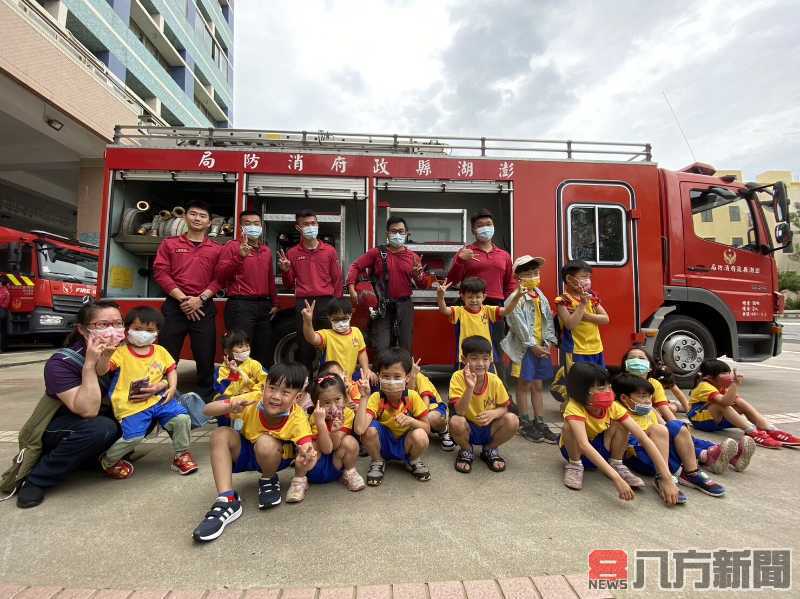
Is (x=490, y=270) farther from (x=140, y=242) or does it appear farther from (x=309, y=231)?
(x=140, y=242)

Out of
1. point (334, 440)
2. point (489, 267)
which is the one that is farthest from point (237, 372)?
point (489, 267)

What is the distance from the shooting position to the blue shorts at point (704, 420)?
3.10m

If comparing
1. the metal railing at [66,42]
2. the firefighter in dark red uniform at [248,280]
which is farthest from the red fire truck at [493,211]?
the metal railing at [66,42]

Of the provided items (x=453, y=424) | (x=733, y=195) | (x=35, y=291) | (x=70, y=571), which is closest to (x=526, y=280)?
(x=453, y=424)

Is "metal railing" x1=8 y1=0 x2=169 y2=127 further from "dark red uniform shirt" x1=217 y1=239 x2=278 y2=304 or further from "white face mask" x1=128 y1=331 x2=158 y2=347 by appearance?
"white face mask" x1=128 y1=331 x2=158 y2=347

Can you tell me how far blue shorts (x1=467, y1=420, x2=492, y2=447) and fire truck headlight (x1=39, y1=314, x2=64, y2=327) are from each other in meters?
9.47

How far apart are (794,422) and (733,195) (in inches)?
109

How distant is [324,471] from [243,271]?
6.79 feet

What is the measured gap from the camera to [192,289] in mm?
3422

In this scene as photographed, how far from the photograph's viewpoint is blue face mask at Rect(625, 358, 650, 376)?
8.32 ft

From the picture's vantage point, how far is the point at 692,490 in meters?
2.23

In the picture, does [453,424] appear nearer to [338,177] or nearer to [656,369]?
[656,369]

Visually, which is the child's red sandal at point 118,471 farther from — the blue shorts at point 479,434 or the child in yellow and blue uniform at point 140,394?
the blue shorts at point 479,434

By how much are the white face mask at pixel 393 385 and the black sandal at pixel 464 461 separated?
0.67 metres
